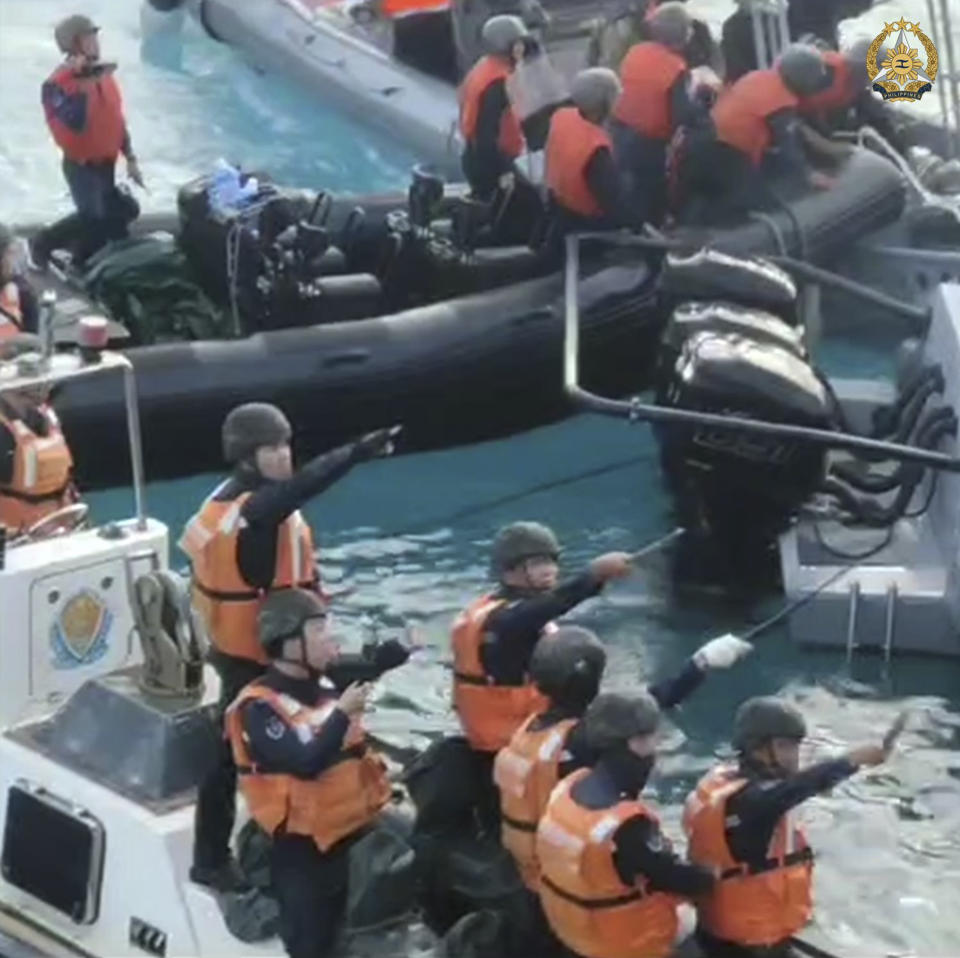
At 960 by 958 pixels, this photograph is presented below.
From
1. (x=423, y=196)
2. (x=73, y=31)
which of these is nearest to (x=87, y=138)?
(x=73, y=31)

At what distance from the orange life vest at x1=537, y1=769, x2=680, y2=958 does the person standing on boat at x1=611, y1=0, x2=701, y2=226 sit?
575cm

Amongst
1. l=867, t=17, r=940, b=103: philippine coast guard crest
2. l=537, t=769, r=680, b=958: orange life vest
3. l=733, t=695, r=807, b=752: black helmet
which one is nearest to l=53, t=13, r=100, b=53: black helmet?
l=867, t=17, r=940, b=103: philippine coast guard crest

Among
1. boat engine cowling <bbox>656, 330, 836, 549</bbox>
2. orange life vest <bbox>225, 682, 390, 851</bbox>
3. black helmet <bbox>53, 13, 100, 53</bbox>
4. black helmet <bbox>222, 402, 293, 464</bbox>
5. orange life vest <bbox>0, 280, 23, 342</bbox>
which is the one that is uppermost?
black helmet <bbox>53, 13, 100, 53</bbox>

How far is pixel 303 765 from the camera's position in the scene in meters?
6.10

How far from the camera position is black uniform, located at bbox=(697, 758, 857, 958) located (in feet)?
19.6

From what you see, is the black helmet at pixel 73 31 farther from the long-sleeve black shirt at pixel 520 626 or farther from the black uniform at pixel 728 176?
the long-sleeve black shirt at pixel 520 626

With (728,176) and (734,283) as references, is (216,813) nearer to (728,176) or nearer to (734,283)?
(734,283)

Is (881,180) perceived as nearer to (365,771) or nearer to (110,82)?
(110,82)

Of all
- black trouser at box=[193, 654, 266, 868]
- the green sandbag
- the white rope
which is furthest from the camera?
the white rope

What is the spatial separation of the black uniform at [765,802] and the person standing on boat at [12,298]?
3.46 metres

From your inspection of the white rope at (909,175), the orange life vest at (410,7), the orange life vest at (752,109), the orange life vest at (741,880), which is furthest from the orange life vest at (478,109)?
the orange life vest at (741,880)

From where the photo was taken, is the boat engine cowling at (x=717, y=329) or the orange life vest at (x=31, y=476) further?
the boat engine cowling at (x=717, y=329)

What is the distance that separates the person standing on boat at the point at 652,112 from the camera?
1137cm

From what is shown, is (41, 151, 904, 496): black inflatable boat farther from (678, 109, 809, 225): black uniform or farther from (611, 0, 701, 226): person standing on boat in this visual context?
Result: (611, 0, 701, 226): person standing on boat
